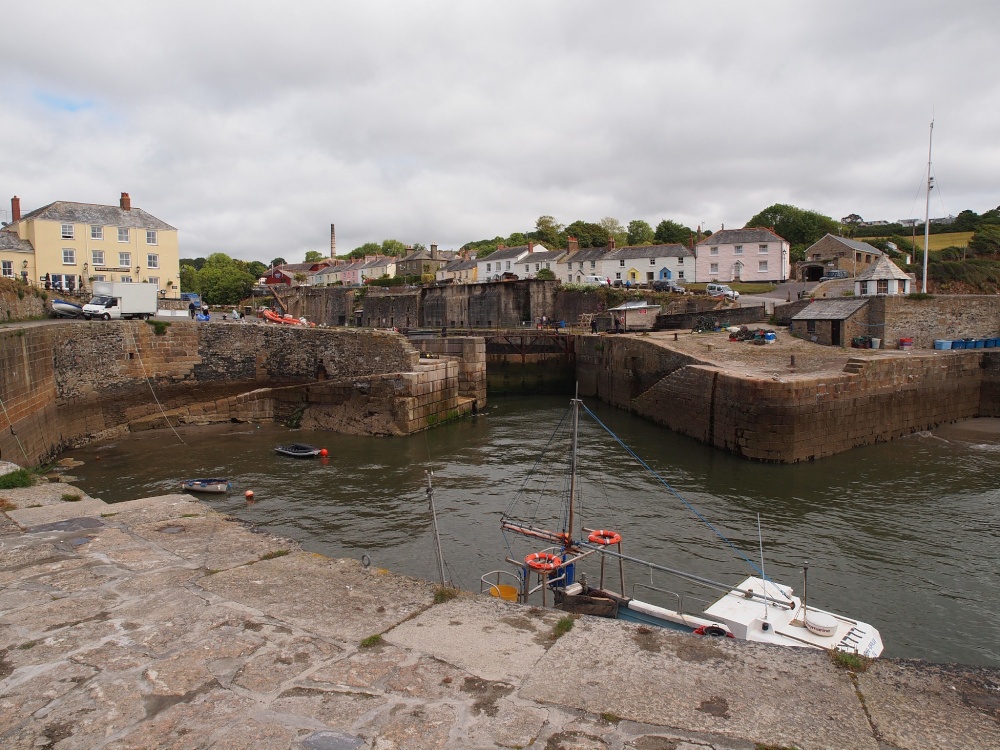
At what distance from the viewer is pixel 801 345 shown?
86.6 ft

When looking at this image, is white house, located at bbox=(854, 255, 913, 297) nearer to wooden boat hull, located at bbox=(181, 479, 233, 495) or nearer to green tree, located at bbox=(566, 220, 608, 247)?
wooden boat hull, located at bbox=(181, 479, 233, 495)

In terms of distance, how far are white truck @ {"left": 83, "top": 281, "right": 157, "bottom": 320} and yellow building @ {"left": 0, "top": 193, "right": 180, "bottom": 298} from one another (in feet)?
41.8

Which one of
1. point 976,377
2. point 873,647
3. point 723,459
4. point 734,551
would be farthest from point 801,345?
point 873,647

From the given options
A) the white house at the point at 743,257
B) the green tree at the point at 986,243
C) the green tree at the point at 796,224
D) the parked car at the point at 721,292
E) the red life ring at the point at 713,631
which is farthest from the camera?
the green tree at the point at 796,224

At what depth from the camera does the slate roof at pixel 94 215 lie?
112ft

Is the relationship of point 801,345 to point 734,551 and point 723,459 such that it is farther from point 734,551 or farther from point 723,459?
point 734,551

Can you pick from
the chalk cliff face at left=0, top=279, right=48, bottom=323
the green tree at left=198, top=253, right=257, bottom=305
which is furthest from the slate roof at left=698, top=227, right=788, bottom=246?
the green tree at left=198, top=253, right=257, bottom=305

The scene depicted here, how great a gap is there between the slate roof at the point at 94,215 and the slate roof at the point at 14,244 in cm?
120

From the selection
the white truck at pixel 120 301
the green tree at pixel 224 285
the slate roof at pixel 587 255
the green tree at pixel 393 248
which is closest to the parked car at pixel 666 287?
the slate roof at pixel 587 255

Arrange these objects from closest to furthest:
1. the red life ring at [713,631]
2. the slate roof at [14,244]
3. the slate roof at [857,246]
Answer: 1. the red life ring at [713,631]
2. the slate roof at [14,244]
3. the slate roof at [857,246]

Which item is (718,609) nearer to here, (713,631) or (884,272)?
(713,631)

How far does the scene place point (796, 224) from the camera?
221ft

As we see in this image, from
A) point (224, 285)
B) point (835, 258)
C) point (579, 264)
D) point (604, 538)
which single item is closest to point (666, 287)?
point (579, 264)

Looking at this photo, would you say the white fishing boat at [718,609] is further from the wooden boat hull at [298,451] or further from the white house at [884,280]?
the white house at [884,280]
